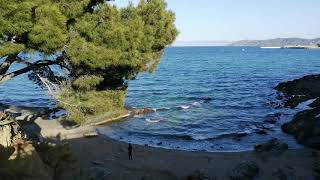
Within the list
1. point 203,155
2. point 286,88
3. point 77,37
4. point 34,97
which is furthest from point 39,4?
point 286,88

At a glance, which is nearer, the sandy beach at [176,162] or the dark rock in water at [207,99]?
the sandy beach at [176,162]

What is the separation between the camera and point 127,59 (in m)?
17.0

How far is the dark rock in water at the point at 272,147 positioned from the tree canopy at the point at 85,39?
31.2 ft

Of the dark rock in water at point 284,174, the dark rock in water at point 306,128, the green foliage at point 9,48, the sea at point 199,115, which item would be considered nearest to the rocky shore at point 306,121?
the dark rock in water at point 306,128

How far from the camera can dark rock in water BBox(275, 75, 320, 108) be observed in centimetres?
4275

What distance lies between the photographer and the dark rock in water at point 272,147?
25469 mm

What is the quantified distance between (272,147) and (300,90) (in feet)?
83.9

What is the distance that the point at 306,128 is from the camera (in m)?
28.5

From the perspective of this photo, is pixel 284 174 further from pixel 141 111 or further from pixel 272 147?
pixel 141 111

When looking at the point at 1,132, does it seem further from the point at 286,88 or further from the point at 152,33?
the point at 286,88

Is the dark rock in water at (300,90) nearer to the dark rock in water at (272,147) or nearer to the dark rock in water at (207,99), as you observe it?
the dark rock in water at (207,99)

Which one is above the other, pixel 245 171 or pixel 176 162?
pixel 245 171

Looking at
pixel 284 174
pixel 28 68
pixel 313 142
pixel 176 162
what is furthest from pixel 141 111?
pixel 28 68

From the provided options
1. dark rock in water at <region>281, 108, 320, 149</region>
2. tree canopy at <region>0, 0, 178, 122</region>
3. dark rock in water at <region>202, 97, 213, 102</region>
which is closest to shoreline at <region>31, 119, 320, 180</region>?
dark rock in water at <region>281, 108, 320, 149</region>
